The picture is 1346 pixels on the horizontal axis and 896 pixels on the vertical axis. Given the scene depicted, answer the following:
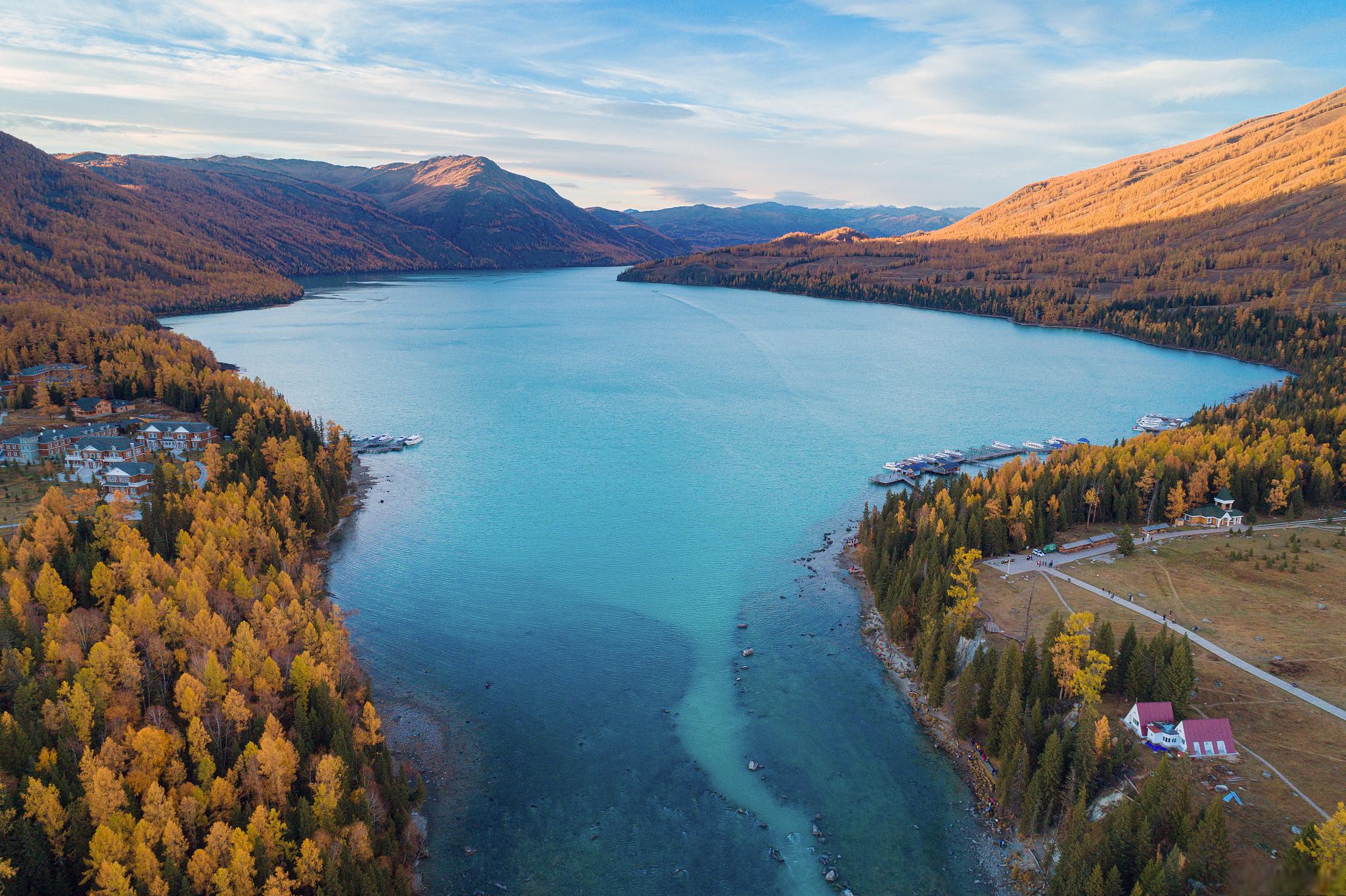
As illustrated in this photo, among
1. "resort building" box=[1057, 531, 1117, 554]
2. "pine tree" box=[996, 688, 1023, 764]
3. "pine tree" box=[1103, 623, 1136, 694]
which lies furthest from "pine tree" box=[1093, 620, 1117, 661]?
"resort building" box=[1057, 531, 1117, 554]

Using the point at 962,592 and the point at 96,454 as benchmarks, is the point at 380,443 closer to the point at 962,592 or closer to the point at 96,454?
the point at 96,454

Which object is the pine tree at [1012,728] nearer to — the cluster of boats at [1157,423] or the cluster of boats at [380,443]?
the cluster of boats at [380,443]

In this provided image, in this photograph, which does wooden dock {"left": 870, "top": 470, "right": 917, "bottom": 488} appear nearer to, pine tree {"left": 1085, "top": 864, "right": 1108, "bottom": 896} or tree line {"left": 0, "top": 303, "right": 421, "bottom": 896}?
tree line {"left": 0, "top": 303, "right": 421, "bottom": 896}

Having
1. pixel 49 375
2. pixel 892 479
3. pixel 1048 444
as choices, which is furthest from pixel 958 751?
pixel 49 375

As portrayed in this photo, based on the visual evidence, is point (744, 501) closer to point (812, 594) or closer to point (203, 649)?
point (812, 594)

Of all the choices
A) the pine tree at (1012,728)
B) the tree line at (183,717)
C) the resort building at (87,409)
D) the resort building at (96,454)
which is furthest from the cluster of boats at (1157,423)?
the resort building at (87,409)

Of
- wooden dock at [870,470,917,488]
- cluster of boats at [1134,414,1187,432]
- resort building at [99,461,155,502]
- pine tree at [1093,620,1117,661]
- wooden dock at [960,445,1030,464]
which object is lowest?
resort building at [99,461,155,502]
